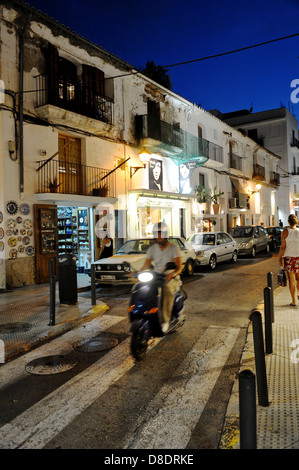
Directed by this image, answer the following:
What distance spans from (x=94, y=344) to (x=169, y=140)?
49.7ft

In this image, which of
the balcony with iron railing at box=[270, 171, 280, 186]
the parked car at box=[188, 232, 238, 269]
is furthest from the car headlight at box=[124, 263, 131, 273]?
the balcony with iron railing at box=[270, 171, 280, 186]

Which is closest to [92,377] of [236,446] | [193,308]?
[236,446]

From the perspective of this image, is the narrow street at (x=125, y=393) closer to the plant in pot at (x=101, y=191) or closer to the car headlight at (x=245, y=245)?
the plant in pot at (x=101, y=191)

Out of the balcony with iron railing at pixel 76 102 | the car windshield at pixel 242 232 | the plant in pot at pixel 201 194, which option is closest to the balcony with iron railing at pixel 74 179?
the balcony with iron railing at pixel 76 102

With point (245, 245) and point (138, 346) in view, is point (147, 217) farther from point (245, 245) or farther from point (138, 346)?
point (138, 346)

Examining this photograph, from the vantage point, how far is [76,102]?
1372cm

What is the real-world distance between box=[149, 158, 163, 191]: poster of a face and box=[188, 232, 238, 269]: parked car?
434 cm

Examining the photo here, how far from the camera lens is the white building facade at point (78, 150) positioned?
11.4 meters

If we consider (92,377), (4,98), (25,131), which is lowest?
(92,377)

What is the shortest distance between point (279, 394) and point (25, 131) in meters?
11.2

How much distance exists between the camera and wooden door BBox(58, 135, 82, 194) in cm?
1362

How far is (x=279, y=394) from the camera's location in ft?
12.1
